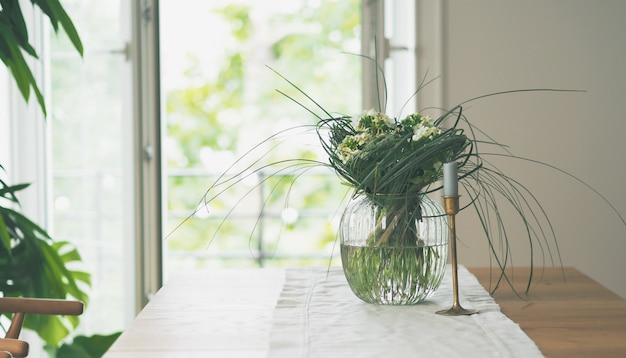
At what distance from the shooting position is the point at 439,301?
162 cm

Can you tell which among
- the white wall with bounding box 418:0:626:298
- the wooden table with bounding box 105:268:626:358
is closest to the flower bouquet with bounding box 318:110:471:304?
the wooden table with bounding box 105:268:626:358

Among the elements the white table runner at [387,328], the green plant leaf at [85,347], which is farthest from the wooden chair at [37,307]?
the green plant leaf at [85,347]

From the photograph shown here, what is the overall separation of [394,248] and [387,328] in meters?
0.20

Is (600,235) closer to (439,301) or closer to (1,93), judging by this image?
(439,301)

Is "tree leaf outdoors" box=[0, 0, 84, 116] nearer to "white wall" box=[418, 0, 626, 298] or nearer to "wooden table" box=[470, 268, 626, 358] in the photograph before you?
"wooden table" box=[470, 268, 626, 358]

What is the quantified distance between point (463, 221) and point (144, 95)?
1420 mm

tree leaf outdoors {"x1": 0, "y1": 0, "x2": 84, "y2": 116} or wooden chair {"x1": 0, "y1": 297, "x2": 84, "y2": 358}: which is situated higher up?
tree leaf outdoors {"x1": 0, "y1": 0, "x2": 84, "y2": 116}

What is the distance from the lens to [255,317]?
1503mm

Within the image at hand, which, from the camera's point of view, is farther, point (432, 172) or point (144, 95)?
point (144, 95)

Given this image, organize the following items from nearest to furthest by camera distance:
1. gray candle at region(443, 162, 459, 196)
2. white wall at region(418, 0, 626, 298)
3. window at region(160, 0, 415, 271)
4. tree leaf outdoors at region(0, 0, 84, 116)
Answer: gray candle at region(443, 162, 459, 196)
tree leaf outdoors at region(0, 0, 84, 116)
white wall at region(418, 0, 626, 298)
window at region(160, 0, 415, 271)

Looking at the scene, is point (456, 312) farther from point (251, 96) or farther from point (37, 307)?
point (251, 96)

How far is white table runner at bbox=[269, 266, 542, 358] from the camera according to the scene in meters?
1.26

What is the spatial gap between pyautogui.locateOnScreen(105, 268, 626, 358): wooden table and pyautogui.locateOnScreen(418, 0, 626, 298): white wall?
118 cm

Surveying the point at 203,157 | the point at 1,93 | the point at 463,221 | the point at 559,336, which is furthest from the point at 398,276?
the point at 203,157
